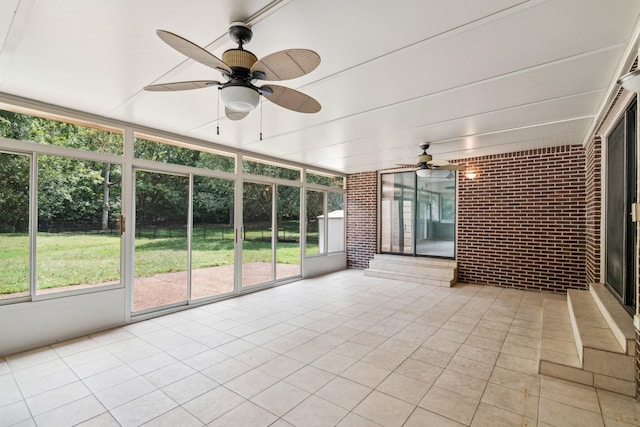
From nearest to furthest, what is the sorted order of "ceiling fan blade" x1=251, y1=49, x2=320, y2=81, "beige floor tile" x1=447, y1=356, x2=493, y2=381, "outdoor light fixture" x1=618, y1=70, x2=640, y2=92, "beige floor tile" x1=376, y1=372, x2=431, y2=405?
"ceiling fan blade" x1=251, y1=49, x2=320, y2=81, "outdoor light fixture" x1=618, y1=70, x2=640, y2=92, "beige floor tile" x1=376, y1=372, x2=431, y2=405, "beige floor tile" x1=447, y1=356, x2=493, y2=381

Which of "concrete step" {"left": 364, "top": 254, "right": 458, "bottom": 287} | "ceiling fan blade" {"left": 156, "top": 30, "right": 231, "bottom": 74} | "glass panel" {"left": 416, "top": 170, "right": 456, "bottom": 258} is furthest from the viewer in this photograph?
"glass panel" {"left": 416, "top": 170, "right": 456, "bottom": 258}

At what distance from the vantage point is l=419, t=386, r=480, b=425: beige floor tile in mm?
2195

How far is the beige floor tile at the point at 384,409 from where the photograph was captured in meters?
2.15

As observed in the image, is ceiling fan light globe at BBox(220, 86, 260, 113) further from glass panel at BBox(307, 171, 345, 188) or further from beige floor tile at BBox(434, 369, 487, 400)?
glass panel at BBox(307, 171, 345, 188)

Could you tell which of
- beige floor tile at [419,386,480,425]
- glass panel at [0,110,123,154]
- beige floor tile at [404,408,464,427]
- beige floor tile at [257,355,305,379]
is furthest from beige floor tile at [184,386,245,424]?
glass panel at [0,110,123,154]

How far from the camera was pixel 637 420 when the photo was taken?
2.14m

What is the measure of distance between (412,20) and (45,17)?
236cm

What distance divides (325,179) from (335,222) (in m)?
1.22

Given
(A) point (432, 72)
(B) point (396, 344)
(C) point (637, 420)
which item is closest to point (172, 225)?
(B) point (396, 344)

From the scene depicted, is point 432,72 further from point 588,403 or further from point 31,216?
point 31,216

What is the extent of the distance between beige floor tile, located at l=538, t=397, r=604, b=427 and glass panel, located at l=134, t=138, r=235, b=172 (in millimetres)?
5054

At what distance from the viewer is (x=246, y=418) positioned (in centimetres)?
217

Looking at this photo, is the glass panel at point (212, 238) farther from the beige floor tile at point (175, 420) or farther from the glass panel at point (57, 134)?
the beige floor tile at point (175, 420)

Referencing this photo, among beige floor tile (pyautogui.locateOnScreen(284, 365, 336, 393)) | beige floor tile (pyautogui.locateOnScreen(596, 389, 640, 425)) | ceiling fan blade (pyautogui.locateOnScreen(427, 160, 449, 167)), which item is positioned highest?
ceiling fan blade (pyautogui.locateOnScreen(427, 160, 449, 167))
